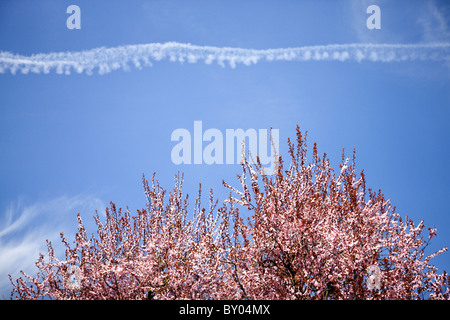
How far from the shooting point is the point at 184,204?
50.5 ft

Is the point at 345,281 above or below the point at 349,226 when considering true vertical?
below

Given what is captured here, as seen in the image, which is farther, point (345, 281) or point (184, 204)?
point (184, 204)

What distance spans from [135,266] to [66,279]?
8.17 ft
